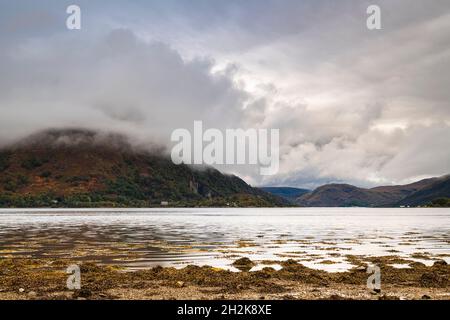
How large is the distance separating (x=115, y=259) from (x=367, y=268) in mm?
22679

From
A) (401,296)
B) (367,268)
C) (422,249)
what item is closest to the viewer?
(401,296)

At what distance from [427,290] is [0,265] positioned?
32.5 m

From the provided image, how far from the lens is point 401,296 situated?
25.6m

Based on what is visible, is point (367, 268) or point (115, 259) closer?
point (367, 268)

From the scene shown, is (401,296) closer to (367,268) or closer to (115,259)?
(367,268)
